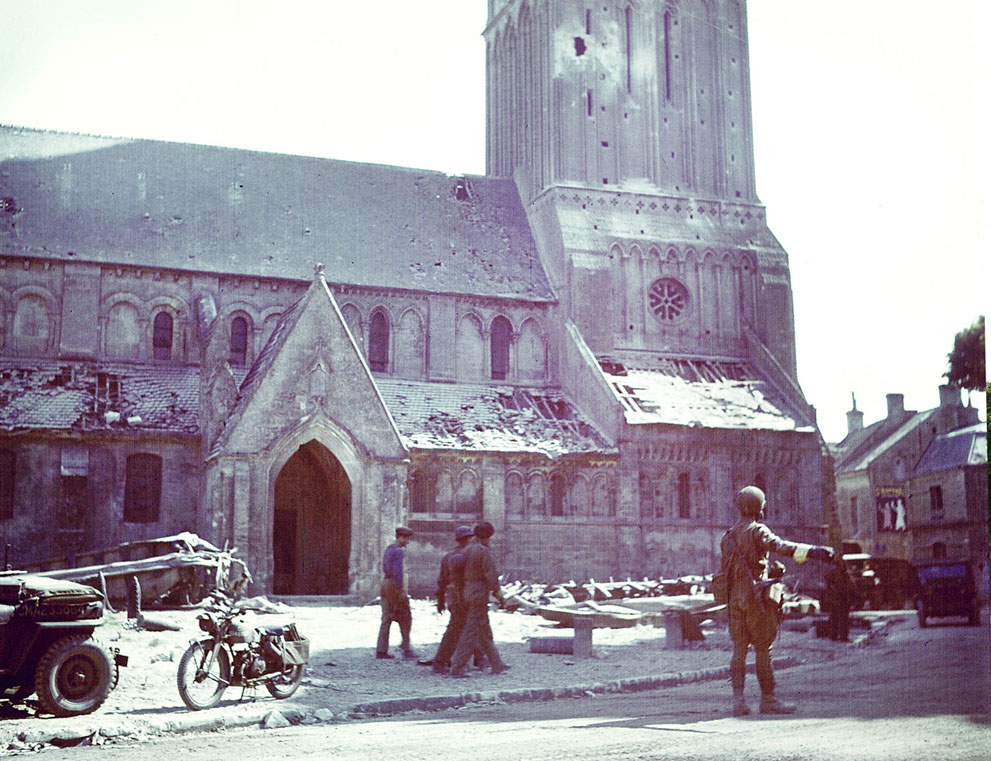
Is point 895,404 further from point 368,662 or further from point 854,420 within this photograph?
point 368,662

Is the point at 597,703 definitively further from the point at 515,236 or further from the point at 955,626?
the point at 515,236

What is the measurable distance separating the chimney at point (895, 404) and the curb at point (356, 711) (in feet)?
13.4

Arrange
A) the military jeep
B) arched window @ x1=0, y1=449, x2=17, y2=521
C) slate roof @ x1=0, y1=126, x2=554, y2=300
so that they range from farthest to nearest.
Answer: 1. slate roof @ x1=0, y1=126, x2=554, y2=300
2. arched window @ x1=0, y1=449, x2=17, y2=521
3. the military jeep

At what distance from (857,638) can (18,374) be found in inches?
680

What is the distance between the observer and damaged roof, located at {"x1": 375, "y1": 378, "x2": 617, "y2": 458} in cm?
3481

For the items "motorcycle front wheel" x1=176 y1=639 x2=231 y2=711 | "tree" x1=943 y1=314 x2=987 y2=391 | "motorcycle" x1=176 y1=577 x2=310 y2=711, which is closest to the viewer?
"motorcycle front wheel" x1=176 y1=639 x2=231 y2=711

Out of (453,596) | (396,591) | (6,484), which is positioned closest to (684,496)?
(6,484)

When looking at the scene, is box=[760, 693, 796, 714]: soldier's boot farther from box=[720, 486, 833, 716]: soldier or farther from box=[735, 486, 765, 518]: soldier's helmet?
box=[735, 486, 765, 518]: soldier's helmet

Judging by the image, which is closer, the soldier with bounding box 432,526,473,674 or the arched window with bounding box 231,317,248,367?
the soldier with bounding box 432,526,473,674

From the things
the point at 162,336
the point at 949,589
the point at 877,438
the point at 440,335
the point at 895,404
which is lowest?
the point at 949,589

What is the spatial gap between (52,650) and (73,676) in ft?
1.27

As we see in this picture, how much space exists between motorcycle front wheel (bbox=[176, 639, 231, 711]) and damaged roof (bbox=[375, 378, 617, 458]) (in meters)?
20.2

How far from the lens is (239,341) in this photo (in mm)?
35750

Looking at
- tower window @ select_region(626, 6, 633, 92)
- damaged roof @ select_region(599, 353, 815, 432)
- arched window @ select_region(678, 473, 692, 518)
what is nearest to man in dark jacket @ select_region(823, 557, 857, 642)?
damaged roof @ select_region(599, 353, 815, 432)
